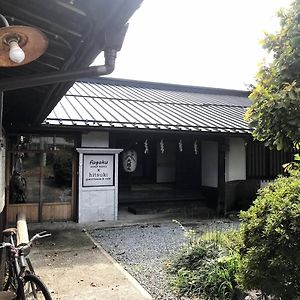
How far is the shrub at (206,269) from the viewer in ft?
14.8

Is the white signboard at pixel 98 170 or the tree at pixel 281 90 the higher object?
the tree at pixel 281 90

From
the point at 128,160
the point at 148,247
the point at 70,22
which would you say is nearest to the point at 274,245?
the point at 70,22

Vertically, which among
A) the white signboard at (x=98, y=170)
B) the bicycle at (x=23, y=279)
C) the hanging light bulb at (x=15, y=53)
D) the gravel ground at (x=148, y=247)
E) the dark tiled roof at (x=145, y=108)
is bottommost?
the gravel ground at (x=148, y=247)

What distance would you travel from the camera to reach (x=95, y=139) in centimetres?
1020

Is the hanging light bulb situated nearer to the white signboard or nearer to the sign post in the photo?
the sign post

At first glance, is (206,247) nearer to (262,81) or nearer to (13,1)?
(262,81)

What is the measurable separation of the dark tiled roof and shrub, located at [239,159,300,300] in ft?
21.2

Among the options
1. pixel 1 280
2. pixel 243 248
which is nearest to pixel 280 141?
pixel 243 248

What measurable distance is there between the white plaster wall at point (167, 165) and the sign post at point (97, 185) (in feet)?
12.9

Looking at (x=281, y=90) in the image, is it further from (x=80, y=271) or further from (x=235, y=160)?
(x=235, y=160)

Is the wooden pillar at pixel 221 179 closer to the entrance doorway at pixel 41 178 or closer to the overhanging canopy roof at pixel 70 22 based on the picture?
the entrance doorway at pixel 41 178

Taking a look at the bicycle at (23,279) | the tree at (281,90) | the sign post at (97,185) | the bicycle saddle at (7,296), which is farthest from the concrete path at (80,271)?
the tree at (281,90)

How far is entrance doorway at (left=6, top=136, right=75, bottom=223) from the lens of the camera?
9.54m

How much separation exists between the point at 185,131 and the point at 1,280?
6819 millimetres
